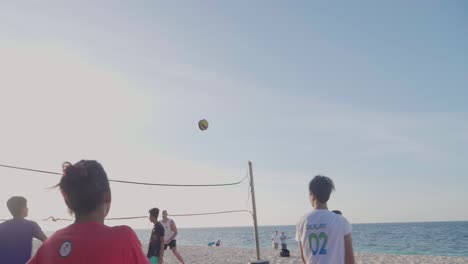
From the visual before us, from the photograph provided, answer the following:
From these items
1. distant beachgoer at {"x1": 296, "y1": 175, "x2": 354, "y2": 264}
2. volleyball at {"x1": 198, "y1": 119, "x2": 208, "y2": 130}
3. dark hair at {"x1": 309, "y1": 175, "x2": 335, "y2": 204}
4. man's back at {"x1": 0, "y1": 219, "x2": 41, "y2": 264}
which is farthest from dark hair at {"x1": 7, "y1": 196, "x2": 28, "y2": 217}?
volleyball at {"x1": 198, "y1": 119, "x2": 208, "y2": 130}

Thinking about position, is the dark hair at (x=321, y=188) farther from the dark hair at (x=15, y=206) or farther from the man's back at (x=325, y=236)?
the dark hair at (x=15, y=206)

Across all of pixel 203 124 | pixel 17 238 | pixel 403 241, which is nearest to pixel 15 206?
pixel 17 238

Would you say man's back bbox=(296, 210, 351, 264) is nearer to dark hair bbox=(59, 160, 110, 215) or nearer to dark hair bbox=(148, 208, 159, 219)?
dark hair bbox=(59, 160, 110, 215)

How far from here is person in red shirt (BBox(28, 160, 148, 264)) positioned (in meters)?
1.52

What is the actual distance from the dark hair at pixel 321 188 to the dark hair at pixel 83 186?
2198 millimetres

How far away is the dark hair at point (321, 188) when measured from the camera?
3456 mm

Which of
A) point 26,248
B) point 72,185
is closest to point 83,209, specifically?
point 72,185

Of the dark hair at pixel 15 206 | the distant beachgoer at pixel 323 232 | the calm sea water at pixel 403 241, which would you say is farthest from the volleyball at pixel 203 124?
the calm sea water at pixel 403 241

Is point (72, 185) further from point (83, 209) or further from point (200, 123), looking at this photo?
point (200, 123)

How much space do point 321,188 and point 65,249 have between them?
234 cm

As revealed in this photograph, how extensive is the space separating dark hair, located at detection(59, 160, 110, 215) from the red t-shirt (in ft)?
0.25

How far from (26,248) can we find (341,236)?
2987mm

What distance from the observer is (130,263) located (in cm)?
155

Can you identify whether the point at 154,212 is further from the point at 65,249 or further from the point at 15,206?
the point at 65,249
